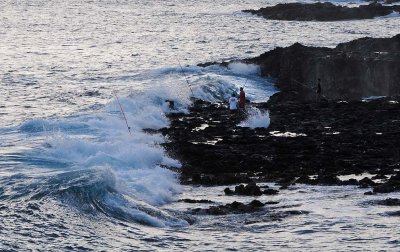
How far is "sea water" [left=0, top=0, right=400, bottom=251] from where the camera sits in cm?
1312

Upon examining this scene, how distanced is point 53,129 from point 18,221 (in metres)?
10.5

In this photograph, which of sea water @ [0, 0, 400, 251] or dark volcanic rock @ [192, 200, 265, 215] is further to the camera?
dark volcanic rock @ [192, 200, 265, 215]

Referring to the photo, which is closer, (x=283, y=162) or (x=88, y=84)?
(x=283, y=162)

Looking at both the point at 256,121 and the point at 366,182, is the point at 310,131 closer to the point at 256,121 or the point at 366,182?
the point at 256,121

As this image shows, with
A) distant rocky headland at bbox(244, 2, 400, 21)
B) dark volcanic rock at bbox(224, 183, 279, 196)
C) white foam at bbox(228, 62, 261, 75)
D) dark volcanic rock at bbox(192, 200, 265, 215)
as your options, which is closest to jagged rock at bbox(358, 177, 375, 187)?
dark volcanic rock at bbox(224, 183, 279, 196)

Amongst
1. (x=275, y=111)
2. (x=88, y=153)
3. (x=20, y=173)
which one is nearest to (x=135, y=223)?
(x=20, y=173)

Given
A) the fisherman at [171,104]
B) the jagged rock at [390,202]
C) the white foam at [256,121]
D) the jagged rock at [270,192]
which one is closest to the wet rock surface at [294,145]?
the jagged rock at [270,192]

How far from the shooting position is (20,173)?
17.1 m

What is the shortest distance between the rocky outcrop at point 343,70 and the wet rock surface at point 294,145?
2535 mm

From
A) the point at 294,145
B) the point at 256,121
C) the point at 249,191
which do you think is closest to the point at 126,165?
the point at 249,191

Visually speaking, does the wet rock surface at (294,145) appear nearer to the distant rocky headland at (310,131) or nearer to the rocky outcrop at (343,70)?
the distant rocky headland at (310,131)

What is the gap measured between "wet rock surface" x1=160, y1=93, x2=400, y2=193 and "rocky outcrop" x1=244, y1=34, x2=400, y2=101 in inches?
99.8

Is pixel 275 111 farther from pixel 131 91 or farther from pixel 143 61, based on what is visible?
pixel 143 61

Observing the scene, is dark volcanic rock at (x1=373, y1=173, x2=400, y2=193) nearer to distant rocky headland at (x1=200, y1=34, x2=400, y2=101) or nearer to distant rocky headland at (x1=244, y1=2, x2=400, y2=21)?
distant rocky headland at (x1=200, y1=34, x2=400, y2=101)
